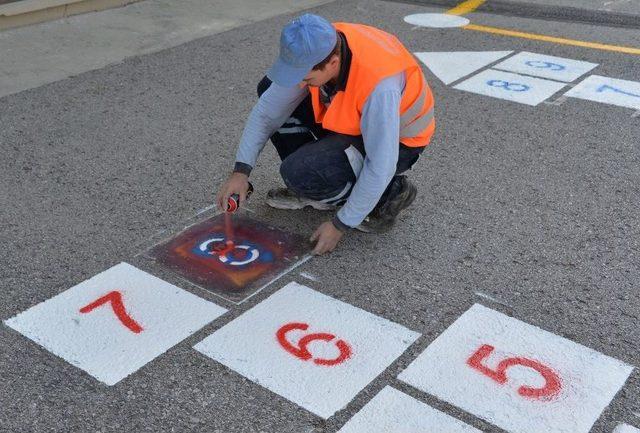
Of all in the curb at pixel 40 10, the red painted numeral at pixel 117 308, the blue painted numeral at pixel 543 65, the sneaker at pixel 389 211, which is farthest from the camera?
the curb at pixel 40 10

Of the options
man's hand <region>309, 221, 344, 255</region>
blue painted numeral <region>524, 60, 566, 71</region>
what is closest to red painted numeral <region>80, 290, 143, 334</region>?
man's hand <region>309, 221, 344, 255</region>

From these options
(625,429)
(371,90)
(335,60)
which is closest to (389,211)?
(371,90)

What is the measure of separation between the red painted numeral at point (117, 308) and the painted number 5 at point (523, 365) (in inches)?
47.4

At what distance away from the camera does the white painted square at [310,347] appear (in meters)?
2.39

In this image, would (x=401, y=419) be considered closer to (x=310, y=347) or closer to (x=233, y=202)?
(x=310, y=347)

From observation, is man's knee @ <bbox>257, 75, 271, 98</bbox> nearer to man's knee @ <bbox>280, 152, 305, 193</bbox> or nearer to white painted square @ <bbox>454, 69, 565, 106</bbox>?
man's knee @ <bbox>280, 152, 305, 193</bbox>

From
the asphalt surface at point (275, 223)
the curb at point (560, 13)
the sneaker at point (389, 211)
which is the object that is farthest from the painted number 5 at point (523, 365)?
the curb at point (560, 13)

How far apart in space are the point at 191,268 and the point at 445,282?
104 cm

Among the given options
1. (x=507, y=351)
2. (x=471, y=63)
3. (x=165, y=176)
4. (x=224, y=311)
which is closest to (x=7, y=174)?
(x=165, y=176)

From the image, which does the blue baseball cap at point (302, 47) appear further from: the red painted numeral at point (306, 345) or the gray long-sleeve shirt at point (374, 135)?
the red painted numeral at point (306, 345)

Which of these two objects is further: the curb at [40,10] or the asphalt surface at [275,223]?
the curb at [40,10]

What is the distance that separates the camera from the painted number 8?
510cm

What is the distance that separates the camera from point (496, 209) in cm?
352

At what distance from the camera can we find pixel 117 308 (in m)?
2.79
